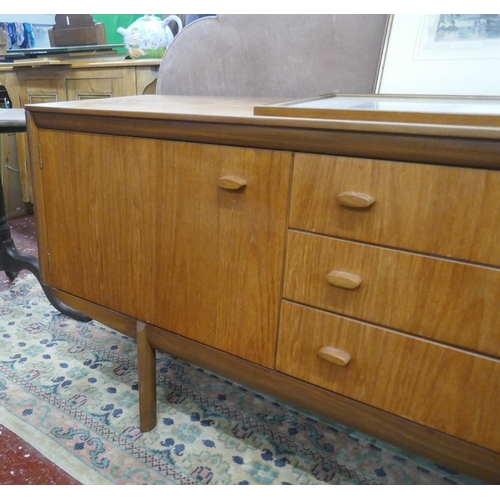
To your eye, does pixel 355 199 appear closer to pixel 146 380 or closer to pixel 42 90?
pixel 146 380

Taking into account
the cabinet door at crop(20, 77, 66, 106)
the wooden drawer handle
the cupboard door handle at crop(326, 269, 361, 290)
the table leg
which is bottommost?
the table leg

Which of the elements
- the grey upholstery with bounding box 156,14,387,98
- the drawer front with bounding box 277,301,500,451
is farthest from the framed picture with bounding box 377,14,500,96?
the drawer front with bounding box 277,301,500,451

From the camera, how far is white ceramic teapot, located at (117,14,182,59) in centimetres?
172

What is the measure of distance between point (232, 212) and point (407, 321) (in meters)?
0.32

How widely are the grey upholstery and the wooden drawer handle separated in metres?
0.71

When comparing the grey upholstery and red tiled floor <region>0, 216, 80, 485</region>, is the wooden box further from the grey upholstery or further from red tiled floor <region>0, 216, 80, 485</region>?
red tiled floor <region>0, 216, 80, 485</region>

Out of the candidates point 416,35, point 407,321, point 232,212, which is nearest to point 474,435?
point 407,321

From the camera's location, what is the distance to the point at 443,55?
98 centimetres

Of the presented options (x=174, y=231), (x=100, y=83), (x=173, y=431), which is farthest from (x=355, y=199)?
(x=100, y=83)

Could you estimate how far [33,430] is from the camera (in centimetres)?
104

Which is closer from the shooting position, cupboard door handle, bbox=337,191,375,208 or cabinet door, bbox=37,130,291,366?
cupboard door handle, bbox=337,191,375,208

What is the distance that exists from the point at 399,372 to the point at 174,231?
1.50ft

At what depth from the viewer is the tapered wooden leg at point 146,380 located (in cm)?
96

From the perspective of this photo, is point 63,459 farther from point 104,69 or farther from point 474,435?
point 104,69
